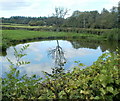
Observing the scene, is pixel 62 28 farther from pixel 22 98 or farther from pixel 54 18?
pixel 22 98

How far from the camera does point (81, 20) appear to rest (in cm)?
2998

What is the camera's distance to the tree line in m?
22.9

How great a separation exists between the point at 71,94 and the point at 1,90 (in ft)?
A: 2.27

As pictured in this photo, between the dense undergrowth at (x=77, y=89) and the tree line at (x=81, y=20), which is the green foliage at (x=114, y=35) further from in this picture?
the dense undergrowth at (x=77, y=89)

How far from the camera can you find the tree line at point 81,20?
22.9m

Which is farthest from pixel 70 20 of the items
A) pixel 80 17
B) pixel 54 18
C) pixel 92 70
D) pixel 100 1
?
pixel 92 70

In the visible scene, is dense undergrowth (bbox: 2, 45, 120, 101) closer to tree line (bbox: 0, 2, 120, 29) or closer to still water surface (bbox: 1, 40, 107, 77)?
still water surface (bbox: 1, 40, 107, 77)

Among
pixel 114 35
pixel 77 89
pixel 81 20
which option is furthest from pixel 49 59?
pixel 81 20

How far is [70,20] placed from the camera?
98.4 feet

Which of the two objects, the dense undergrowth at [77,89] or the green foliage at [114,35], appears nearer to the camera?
the dense undergrowth at [77,89]

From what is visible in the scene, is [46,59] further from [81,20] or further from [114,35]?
[81,20]

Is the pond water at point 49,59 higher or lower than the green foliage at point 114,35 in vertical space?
lower

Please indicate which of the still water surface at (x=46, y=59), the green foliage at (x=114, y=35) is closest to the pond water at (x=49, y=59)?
the still water surface at (x=46, y=59)

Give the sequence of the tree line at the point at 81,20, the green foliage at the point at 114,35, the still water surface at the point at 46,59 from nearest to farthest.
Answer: the still water surface at the point at 46,59 → the green foliage at the point at 114,35 → the tree line at the point at 81,20
